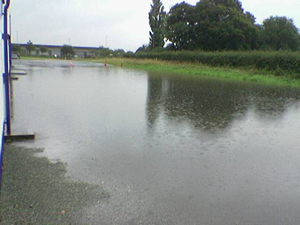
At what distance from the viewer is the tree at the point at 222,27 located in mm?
49969

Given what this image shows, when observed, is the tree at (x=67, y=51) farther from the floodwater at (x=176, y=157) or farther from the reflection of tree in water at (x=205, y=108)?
the floodwater at (x=176, y=157)

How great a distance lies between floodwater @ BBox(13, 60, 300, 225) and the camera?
344 cm

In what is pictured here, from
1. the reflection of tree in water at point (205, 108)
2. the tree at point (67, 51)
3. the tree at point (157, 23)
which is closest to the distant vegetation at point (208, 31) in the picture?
the tree at point (157, 23)

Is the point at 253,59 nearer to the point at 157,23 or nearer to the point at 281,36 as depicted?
the point at 157,23

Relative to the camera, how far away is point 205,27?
5178 centimetres

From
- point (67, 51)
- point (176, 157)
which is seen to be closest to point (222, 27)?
Answer: point (176, 157)

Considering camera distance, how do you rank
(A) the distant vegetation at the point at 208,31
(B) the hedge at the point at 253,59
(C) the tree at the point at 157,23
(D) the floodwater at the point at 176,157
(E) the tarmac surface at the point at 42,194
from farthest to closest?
(C) the tree at the point at 157,23, (A) the distant vegetation at the point at 208,31, (B) the hedge at the point at 253,59, (D) the floodwater at the point at 176,157, (E) the tarmac surface at the point at 42,194

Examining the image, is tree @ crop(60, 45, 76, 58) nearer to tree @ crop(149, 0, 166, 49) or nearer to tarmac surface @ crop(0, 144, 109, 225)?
tree @ crop(149, 0, 166, 49)

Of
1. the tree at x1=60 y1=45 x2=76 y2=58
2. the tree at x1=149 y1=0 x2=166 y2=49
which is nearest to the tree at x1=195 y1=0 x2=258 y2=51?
the tree at x1=149 y1=0 x2=166 y2=49

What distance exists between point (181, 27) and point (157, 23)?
9620mm

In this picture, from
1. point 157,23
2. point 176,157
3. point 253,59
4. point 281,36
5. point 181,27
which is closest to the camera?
point 176,157

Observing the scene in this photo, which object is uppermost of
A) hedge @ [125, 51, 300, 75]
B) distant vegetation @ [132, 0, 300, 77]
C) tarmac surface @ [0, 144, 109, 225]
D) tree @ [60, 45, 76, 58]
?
distant vegetation @ [132, 0, 300, 77]

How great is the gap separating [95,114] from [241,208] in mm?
5612

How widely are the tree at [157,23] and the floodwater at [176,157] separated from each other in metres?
52.0
